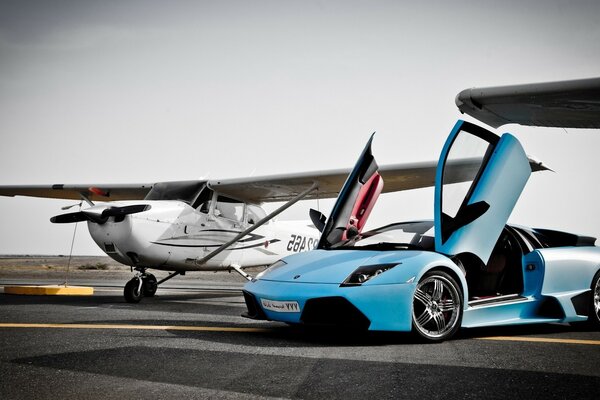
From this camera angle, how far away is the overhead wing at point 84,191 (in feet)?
48.1

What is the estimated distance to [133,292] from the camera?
10773 millimetres

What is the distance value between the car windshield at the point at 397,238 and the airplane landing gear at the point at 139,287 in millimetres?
5560

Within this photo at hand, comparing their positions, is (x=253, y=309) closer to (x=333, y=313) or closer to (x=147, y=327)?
(x=333, y=313)

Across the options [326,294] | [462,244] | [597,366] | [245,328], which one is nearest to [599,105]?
[462,244]

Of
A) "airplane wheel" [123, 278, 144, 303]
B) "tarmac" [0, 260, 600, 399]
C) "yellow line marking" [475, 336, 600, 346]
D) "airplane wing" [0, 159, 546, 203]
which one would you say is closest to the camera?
"tarmac" [0, 260, 600, 399]

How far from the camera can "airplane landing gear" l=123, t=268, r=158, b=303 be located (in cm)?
1071

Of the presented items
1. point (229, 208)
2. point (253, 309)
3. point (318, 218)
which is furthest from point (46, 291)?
point (253, 309)

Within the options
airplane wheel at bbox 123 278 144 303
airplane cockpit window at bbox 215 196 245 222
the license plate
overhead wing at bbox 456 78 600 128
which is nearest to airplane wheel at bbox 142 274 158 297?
airplane wheel at bbox 123 278 144 303

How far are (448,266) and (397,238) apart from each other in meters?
0.85

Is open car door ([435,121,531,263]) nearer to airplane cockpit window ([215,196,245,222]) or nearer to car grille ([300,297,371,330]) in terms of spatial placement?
car grille ([300,297,371,330])

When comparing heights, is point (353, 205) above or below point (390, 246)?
above

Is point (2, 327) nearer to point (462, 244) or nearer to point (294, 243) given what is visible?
point (462, 244)

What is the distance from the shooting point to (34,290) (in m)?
12.1

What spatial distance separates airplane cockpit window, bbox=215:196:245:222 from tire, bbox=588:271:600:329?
8187 millimetres
